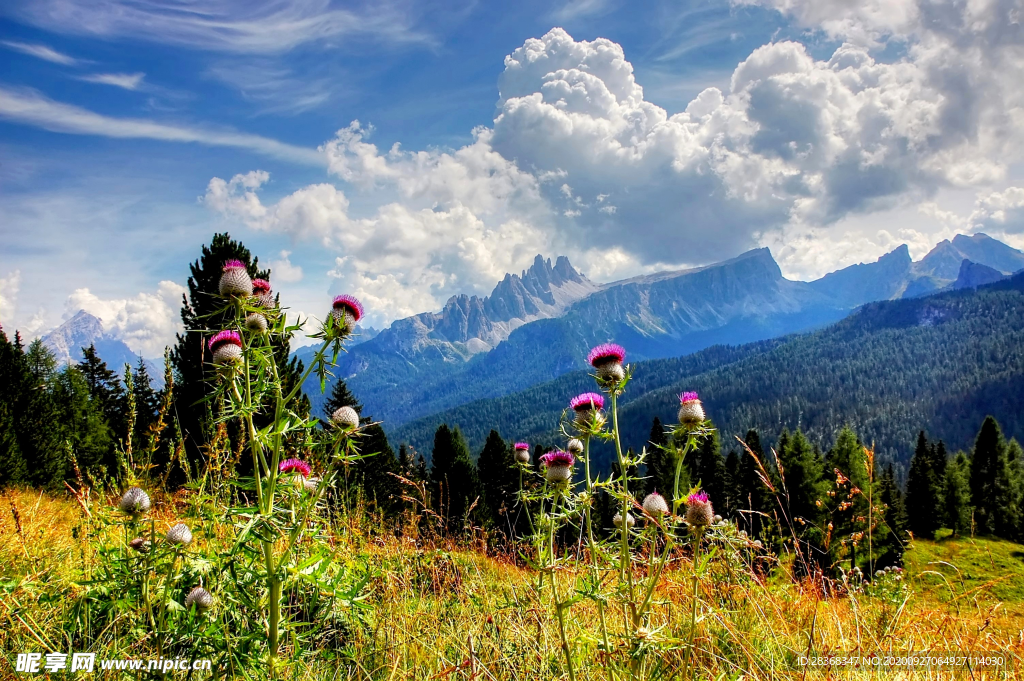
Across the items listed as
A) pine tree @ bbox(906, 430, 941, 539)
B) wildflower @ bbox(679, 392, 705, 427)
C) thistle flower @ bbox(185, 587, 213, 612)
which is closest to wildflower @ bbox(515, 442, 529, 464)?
wildflower @ bbox(679, 392, 705, 427)

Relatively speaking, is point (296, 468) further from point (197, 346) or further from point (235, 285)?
point (197, 346)

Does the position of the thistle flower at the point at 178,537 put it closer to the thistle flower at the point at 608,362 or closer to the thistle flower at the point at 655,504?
the thistle flower at the point at 608,362

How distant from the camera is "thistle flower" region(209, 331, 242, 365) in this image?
324 cm

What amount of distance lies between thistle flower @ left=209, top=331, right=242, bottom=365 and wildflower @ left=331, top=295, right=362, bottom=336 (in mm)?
603

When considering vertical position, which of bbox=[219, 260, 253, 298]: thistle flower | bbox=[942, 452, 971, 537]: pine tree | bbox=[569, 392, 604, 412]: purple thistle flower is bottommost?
bbox=[942, 452, 971, 537]: pine tree

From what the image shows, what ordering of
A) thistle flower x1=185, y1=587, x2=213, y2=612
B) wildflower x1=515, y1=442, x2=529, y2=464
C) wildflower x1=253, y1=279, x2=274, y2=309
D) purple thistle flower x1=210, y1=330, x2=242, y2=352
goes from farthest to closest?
1. wildflower x1=515, y1=442, x2=529, y2=464
2. wildflower x1=253, y1=279, x2=274, y2=309
3. purple thistle flower x1=210, y1=330, x2=242, y2=352
4. thistle flower x1=185, y1=587, x2=213, y2=612

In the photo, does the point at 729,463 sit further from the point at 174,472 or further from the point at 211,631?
the point at 211,631

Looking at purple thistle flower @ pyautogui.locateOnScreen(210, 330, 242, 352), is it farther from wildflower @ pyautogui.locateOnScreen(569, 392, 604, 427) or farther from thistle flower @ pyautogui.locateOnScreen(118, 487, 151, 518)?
wildflower @ pyautogui.locateOnScreen(569, 392, 604, 427)

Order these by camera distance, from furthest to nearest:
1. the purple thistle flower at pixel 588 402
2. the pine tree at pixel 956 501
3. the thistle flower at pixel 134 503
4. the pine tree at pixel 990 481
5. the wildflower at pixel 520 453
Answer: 1. the pine tree at pixel 990 481
2. the pine tree at pixel 956 501
3. the wildflower at pixel 520 453
4. the purple thistle flower at pixel 588 402
5. the thistle flower at pixel 134 503

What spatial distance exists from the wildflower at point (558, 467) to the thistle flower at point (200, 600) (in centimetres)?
223

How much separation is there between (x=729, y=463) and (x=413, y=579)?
52.5 m

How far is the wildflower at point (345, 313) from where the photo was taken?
341 cm

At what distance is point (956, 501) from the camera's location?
48.9 metres

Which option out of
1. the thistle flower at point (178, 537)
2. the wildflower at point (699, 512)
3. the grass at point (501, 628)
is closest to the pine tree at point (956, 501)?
the grass at point (501, 628)
